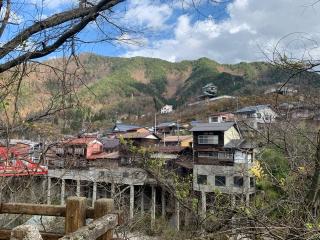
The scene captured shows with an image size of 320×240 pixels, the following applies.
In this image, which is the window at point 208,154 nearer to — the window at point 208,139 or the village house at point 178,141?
the window at point 208,139

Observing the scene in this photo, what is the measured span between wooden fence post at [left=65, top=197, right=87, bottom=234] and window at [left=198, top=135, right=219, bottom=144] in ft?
71.8

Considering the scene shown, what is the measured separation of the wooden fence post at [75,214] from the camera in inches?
96.0

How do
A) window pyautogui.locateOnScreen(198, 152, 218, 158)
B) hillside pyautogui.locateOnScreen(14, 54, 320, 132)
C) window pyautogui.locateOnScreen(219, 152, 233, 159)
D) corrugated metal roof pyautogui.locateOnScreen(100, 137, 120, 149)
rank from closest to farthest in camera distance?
window pyautogui.locateOnScreen(219, 152, 233, 159)
window pyautogui.locateOnScreen(198, 152, 218, 158)
corrugated metal roof pyautogui.locateOnScreen(100, 137, 120, 149)
hillside pyautogui.locateOnScreen(14, 54, 320, 132)

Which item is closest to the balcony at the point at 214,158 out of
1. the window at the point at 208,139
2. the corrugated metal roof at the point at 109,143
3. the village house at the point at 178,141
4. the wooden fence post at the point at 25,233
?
the window at the point at 208,139

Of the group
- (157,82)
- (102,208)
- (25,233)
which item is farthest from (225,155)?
(157,82)

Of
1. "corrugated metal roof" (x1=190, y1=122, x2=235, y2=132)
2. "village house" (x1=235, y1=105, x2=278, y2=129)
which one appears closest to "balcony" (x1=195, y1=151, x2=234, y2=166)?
"corrugated metal roof" (x1=190, y1=122, x2=235, y2=132)

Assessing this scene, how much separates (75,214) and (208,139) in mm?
22454

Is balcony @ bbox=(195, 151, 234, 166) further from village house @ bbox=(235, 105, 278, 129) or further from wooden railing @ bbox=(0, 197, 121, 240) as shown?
wooden railing @ bbox=(0, 197, 121, 240)

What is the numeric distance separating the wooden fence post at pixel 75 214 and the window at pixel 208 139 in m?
21.9

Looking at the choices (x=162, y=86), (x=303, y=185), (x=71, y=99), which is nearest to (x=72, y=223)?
(x=71, y=99)

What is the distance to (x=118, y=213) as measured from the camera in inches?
94.0

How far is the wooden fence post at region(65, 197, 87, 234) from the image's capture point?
8.00ft

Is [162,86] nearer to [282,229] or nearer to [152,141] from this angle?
[152,141]

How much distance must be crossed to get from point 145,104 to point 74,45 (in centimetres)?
9302
